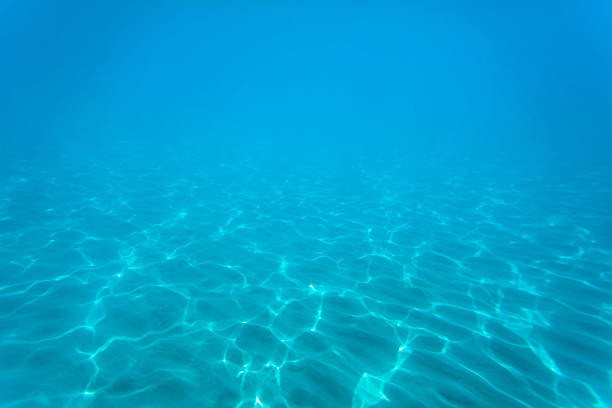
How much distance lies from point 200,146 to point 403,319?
26718 millimetres

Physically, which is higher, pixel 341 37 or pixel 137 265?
pixel 341 37

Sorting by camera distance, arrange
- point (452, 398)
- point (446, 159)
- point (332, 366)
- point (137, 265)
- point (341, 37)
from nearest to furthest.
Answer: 1. point (452, 398)
2. point (332, 366)
3. point (137, 265)
4. point (446, 159)
5. point (341, 37)

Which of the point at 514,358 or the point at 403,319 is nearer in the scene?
the point at 514,358

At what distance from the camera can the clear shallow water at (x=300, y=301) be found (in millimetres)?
5832

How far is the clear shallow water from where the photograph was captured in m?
5.83

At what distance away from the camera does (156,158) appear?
24156 millimetres

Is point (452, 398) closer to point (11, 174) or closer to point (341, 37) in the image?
point (11, 174)

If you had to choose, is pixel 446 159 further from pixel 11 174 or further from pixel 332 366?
pixel 11 174

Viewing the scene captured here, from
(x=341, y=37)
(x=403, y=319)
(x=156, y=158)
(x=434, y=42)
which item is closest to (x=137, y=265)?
(x=403, y=319)

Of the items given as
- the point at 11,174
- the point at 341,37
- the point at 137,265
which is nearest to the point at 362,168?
the point at 137,265

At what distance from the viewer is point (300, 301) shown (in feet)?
27.0

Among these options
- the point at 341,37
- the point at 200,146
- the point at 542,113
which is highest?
the point at 341,37

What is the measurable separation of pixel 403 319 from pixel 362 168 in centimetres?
1663

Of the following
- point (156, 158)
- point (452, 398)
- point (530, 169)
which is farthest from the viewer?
point (156, 158)
